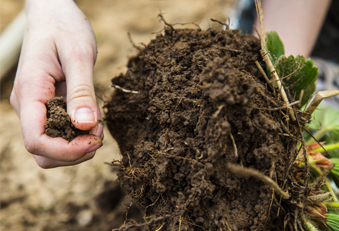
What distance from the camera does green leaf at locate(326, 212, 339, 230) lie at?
76cm

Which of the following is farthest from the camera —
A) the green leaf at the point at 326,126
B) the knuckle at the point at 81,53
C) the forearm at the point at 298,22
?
the forearm at the point at 298,22

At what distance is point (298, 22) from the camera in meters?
1.62

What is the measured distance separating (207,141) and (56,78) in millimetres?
672

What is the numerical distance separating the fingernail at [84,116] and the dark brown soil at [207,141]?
0.19 m

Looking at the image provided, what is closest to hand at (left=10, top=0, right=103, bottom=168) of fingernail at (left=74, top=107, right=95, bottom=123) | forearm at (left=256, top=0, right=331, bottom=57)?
fingernail at (left=74, top=107, right=95, bottom=123)

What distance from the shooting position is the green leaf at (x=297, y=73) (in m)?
0.84

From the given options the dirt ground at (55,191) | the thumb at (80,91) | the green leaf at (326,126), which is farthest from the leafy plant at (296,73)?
the thumb at (80,91)

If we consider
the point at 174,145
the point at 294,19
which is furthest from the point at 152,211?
the point at 294,19

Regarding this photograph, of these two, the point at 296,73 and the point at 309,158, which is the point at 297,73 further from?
the point at 309,158

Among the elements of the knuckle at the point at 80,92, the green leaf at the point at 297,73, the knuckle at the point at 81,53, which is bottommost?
the knuckle at the point at 80,92

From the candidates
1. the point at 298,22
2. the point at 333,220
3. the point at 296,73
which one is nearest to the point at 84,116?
the point at 296,73

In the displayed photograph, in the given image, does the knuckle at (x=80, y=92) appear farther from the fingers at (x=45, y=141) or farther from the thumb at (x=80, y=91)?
the fingers at (x=45, y=141)

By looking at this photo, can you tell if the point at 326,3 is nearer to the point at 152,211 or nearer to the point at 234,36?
the point at 234,36

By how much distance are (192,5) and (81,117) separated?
261 centimetres
